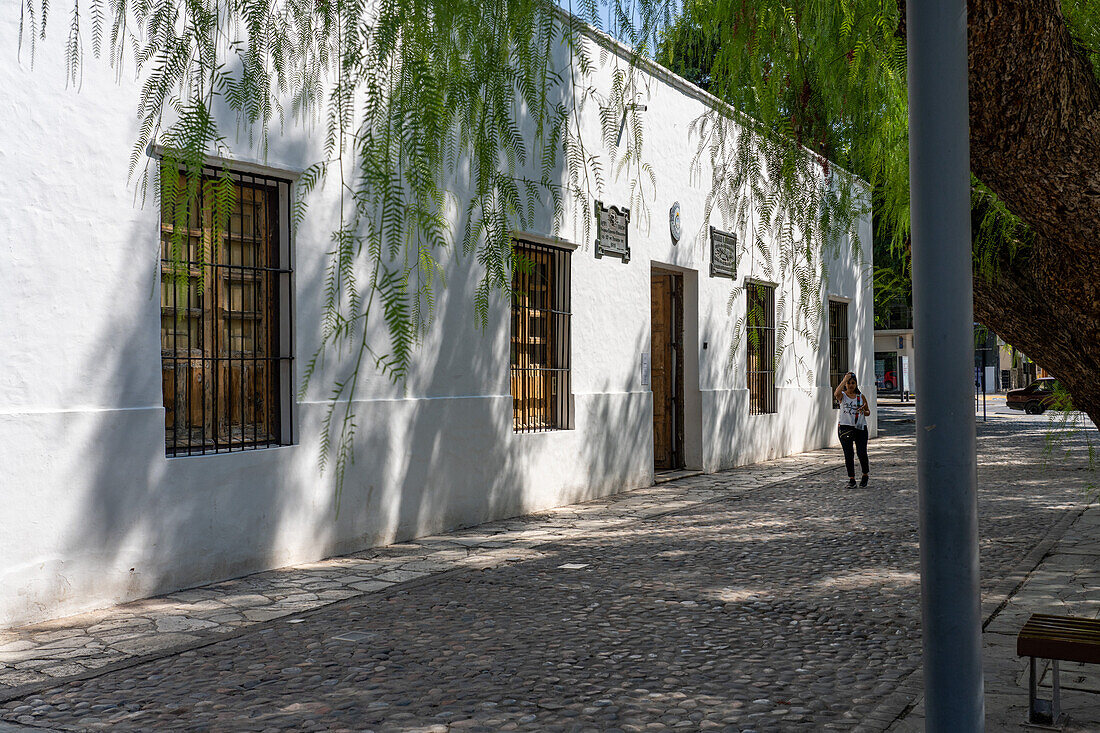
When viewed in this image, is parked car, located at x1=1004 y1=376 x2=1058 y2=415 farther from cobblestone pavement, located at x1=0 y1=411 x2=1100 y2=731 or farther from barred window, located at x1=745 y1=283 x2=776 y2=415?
cobblestone pavement, located at x1=0 y1=411 x2=1100 y2=731

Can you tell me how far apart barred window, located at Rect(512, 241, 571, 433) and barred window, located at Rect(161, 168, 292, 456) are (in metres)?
3.32

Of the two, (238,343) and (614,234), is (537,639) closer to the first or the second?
(238,343)

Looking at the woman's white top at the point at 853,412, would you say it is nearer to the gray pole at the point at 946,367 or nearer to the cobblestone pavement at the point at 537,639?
the cobblestone pavement at the point at 537,639

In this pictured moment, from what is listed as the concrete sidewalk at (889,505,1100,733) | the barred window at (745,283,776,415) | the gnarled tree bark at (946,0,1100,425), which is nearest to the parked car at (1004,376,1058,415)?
the barred window at (745,283,776,415)

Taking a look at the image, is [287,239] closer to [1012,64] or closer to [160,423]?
[160,423]

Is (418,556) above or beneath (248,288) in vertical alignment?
beneath

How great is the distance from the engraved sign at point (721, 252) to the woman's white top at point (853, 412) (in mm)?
2839

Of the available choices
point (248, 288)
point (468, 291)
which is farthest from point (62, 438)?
point (468, 291)

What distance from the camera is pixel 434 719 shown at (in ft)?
13.9

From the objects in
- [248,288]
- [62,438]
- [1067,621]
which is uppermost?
[248,288]

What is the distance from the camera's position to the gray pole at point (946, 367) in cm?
248

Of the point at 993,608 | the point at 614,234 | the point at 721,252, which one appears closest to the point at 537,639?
the point at 993,608

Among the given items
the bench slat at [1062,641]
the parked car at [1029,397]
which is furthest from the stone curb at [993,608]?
the parked car at [1029,397]

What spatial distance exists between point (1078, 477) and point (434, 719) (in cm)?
1242
